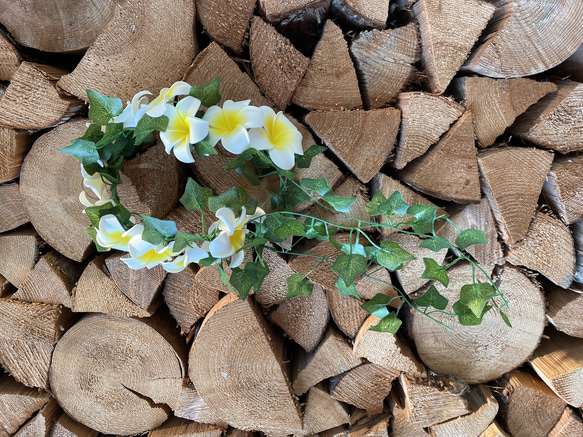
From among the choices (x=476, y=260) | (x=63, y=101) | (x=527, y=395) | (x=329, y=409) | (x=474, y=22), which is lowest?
(x=329, y=409)

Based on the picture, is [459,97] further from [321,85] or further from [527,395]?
[527,395]

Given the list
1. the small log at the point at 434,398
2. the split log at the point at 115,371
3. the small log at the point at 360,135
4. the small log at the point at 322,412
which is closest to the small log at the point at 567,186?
the small log at the point at 360,135

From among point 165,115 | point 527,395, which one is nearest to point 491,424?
A: point 527,395

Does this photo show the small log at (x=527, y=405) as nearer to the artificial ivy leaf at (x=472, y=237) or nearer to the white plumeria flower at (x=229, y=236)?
the artificial ivy leaf at (x=472, y=237)

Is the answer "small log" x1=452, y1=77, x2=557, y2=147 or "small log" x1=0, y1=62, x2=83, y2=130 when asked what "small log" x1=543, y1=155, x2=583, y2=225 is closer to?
"small log" x1=452, y1=77, x2=557, y2=147

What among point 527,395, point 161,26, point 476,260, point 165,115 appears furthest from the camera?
point 527,395

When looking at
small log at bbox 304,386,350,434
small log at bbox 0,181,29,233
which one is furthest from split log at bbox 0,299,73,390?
small log at bbox 304,386,350,434

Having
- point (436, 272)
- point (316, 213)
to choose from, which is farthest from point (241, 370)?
point (436, 272)

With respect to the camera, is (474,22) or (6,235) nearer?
(474,22)
